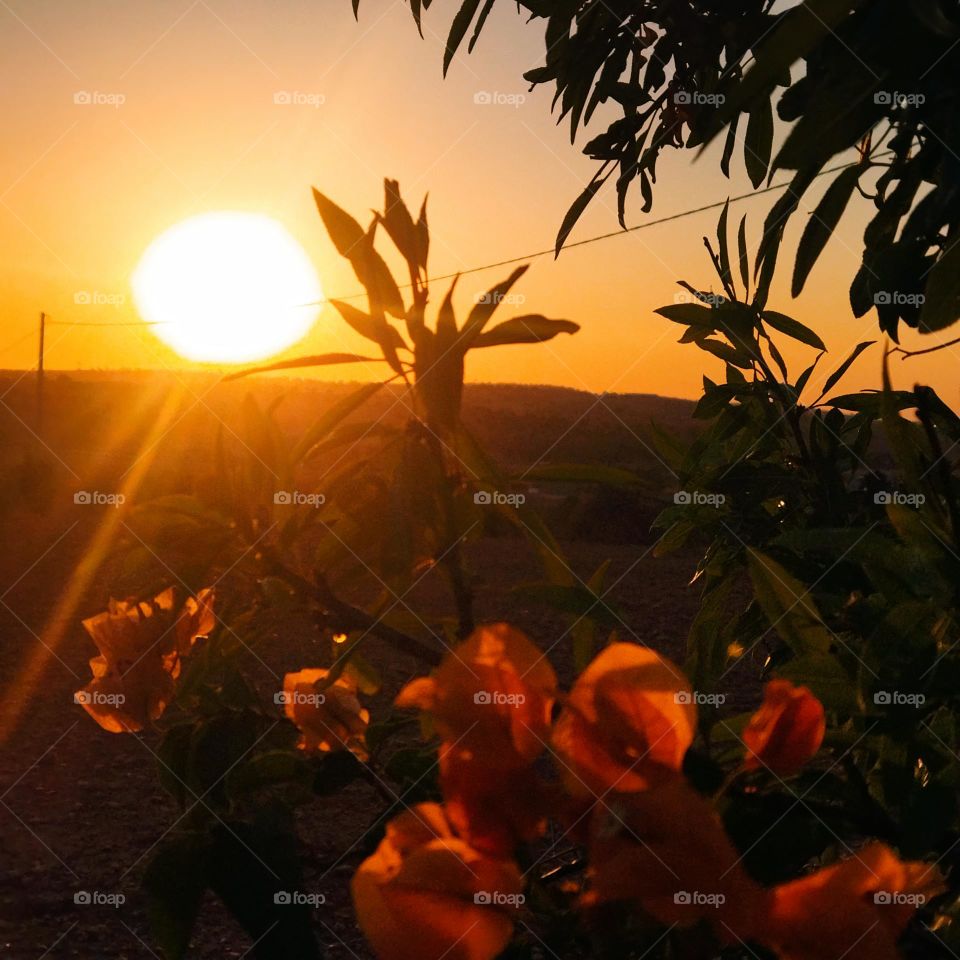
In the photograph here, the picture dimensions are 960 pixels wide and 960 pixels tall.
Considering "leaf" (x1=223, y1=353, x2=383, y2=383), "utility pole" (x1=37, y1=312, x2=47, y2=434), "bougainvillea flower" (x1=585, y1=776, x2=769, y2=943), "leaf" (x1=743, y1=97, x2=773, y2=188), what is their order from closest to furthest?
"bougainvillea flower" (x1=585, y1=776, x2=769, y2=943) → "leaf" (x1=223, y1=353, x2=383, y2=383) → "leaf" (x1=743, y1=97, x2=773, y2=188) → "utility pole" (x1=37, y1=312, x2=47, y2=434)

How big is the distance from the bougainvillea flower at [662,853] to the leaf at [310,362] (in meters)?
0.24

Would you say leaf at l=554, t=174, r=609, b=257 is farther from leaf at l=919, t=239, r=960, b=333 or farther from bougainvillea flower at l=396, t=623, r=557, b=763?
bougainvillea flower at l=396, t=623, r=557, b=763

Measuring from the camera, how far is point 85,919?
3.46 meters

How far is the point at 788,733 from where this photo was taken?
1.37ft

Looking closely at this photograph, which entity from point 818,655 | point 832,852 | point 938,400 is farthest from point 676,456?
point 818,655

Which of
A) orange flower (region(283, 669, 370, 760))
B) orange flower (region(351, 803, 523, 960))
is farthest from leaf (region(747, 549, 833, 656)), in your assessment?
orange flower (region(283, 669, 370, 760))

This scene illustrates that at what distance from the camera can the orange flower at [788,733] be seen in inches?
16.3

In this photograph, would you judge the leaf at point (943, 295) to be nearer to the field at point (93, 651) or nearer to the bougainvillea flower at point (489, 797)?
the field at point (93, 651)

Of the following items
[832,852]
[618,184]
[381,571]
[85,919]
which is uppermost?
[618,184]

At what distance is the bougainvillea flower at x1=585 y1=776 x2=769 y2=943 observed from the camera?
1.11 ft

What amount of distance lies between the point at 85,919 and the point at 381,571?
12.0ft

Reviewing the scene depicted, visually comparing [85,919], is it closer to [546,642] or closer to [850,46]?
[850,46]

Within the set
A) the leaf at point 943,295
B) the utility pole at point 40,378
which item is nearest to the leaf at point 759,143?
the leaf at point 943,295

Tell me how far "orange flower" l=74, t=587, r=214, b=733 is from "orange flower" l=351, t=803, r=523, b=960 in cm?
32
